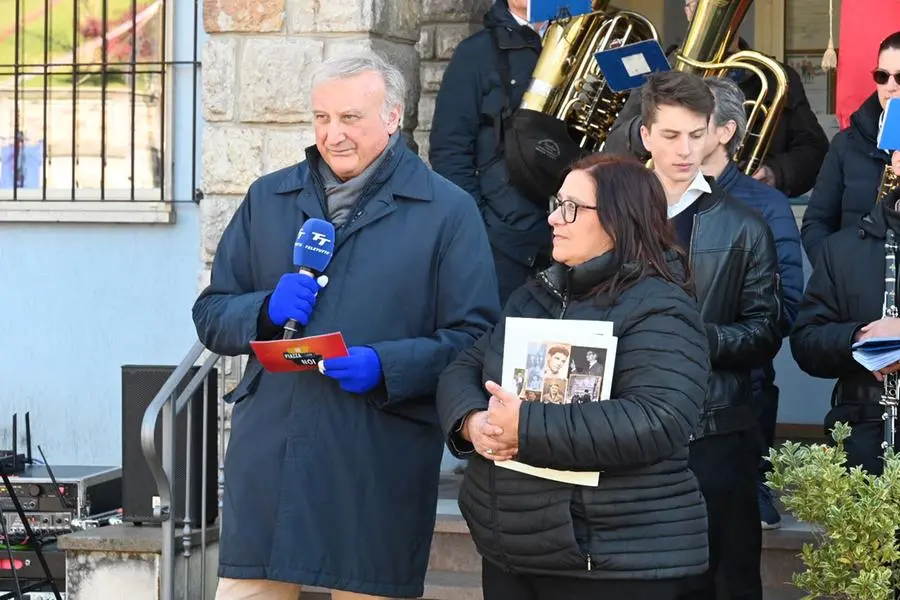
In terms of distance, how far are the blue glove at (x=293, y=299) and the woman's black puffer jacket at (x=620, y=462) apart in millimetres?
526

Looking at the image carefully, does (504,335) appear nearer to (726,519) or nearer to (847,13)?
(726,519)

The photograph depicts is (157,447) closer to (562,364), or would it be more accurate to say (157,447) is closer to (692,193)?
(692,193)

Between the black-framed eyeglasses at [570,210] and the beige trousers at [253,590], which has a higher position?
the black-framed eyeglasses at [570,210]

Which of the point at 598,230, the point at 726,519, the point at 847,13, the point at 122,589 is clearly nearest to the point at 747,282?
the point at 726,519

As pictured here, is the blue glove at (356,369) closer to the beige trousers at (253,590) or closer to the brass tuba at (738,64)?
the beige trousers at (253,590)

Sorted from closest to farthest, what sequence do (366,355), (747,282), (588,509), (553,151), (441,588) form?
(588,509) → (366,355) → (747,282) → (441,588) → (553,151)

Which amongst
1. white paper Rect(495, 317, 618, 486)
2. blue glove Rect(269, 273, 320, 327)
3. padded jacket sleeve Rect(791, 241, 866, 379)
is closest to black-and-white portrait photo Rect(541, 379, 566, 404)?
white paper Rect(495, 317, 618, 486)

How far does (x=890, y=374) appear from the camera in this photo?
462cm

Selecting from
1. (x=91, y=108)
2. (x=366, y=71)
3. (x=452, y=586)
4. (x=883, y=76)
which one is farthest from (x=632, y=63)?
(x=91, y=108)

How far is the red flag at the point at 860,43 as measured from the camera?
6230mm

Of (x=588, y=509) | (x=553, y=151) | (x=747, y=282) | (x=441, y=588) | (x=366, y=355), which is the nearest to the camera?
(x=588, y=509)

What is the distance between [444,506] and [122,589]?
1.26 metres

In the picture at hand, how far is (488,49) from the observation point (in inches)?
256

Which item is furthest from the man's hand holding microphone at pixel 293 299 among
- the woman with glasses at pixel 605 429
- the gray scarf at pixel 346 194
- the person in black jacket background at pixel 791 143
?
the person in black jacket background at pixel 791 143
